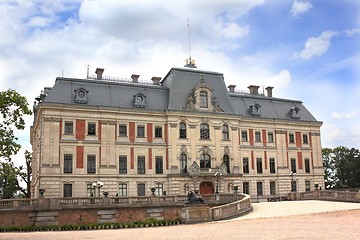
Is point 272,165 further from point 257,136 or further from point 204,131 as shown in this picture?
point 204,131

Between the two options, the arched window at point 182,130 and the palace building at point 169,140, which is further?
the arched window at point 182,130

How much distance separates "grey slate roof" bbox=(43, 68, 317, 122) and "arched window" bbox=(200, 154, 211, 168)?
5.60 m

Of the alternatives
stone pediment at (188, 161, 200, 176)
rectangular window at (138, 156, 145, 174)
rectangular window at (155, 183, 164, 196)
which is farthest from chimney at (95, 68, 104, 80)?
stone pediment at (188, 161, 200, 176)

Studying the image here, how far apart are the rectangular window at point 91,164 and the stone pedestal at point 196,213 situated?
56.4ft

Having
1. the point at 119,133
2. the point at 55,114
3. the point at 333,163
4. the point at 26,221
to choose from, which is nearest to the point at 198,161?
the point at 119,133

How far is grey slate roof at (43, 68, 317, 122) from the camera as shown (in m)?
44.8

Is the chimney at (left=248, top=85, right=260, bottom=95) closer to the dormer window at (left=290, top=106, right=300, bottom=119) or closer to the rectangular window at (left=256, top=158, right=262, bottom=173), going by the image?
the dormer window at (left=290, top=106, right=300, bottom=119)

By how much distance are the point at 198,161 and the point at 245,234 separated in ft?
97.5

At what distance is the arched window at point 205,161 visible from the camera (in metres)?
47.7

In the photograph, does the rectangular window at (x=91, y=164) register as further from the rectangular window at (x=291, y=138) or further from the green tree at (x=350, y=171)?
the green tree at (x=350, y=171)

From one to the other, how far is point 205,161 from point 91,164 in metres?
12.5

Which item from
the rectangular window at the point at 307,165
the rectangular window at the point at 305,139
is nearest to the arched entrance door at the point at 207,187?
the rectangular window at the point at 307,165

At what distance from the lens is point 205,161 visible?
4788 cm

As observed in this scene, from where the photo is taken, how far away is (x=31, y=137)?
58156mm
